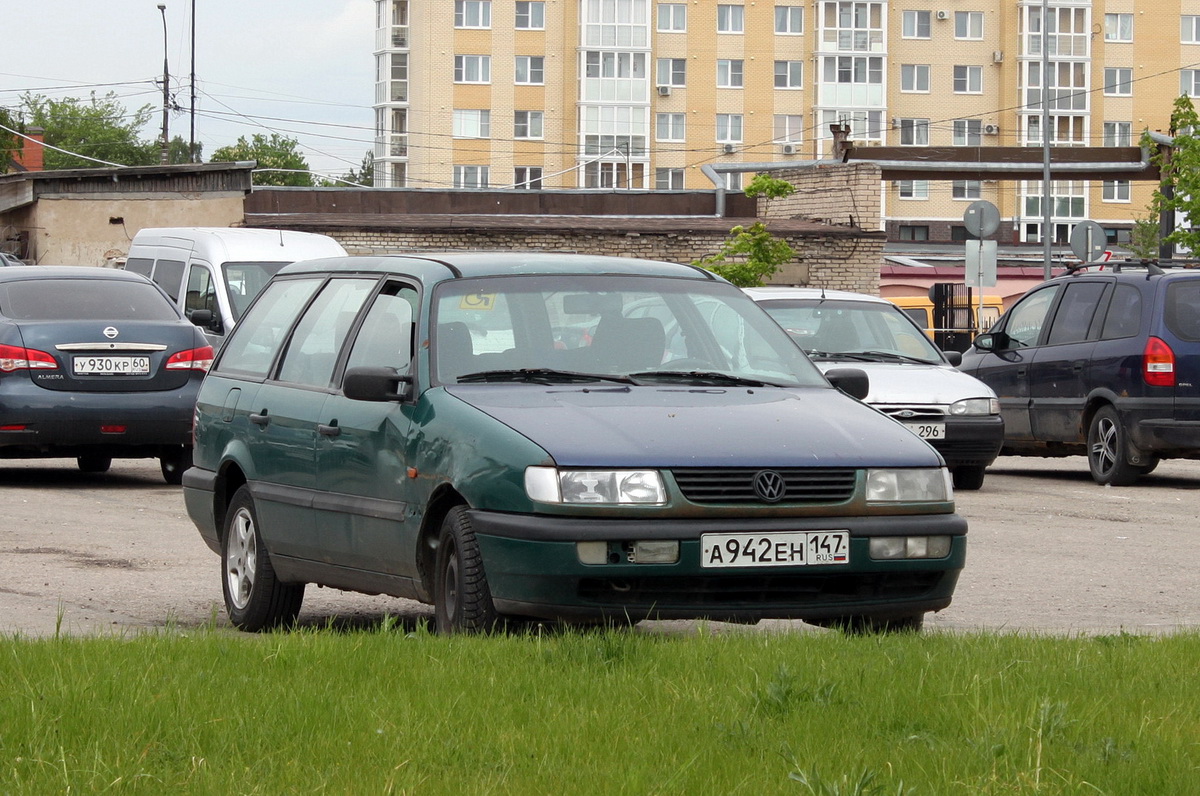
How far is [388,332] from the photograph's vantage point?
7.42 meters

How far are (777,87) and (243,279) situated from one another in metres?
74.8

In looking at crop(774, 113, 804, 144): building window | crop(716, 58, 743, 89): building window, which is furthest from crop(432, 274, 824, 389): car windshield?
crop(774, 113, 804, 144): building window

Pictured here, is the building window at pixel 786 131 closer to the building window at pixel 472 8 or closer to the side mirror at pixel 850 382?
the building window at pixel 472 8

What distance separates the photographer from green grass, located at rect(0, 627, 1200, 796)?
4.04 meters

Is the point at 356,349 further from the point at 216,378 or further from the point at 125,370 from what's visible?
the point at 125,370

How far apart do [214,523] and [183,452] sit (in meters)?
6.97

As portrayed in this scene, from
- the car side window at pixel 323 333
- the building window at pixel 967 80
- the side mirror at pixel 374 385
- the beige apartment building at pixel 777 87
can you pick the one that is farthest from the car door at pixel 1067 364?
the building window at pixel 967 80

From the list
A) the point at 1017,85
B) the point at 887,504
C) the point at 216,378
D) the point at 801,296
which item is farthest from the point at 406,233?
the point at 1017,85

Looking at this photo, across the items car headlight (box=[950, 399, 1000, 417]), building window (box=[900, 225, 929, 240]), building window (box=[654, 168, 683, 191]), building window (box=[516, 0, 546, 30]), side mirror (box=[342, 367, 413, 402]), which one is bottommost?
car headlight (box=[950, 399, 1000, 417])

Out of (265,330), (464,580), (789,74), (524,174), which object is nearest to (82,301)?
(265,330)

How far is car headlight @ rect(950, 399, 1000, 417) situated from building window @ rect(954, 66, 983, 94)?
82.4 m

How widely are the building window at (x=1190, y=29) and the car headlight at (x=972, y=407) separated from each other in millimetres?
87338

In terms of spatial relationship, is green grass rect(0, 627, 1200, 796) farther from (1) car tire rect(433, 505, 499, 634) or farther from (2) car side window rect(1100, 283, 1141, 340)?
(2) car side window rect(1100, 283, 1141, 340)

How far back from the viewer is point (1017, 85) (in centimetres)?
9450
